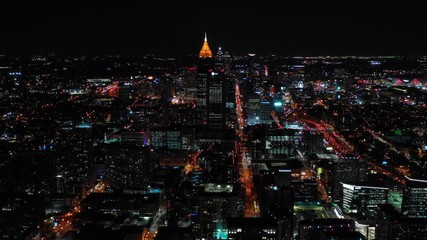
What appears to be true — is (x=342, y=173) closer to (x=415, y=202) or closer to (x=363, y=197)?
(x=363, y=197)

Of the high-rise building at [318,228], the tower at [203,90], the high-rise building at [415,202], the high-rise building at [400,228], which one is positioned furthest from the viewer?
the tower at [203,90]

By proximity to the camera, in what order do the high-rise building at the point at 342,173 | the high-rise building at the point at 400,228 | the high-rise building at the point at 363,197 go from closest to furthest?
the high-rise building at the point at 400,228 → the high-rise building at the point at 363,197 → the high-rise building at the point at 342,173

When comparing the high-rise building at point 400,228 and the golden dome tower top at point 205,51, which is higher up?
the golden dome tower top at point 205,51

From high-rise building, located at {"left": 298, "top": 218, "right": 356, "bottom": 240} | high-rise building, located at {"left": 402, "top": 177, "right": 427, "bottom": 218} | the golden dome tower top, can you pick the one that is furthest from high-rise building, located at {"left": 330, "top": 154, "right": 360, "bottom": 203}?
the golden dome tower top

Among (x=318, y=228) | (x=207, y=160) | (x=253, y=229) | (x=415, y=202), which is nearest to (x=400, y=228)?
(x=318, y=228)

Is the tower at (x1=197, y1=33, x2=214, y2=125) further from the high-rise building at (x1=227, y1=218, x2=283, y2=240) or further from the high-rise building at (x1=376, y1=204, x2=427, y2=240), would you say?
the high-rise building at (x1=376, y1=204, x2=427, y2=240)

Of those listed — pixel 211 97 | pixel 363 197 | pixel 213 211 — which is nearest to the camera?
pixel 213 211

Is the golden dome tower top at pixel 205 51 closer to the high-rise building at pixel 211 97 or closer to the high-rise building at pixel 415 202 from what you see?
the high-rise building at pixel 211 97

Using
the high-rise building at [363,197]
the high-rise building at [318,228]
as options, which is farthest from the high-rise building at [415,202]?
the high-rise building at [318,228]
